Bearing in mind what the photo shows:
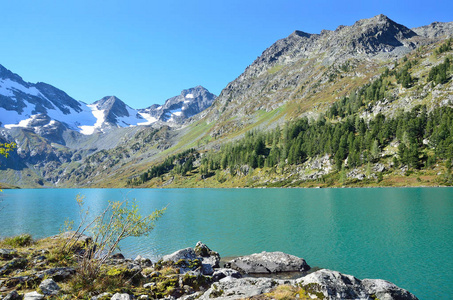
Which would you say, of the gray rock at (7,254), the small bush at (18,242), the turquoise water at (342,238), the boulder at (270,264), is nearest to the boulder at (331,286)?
the turquoise water at (342,238)

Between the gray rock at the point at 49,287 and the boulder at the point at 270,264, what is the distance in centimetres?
1709

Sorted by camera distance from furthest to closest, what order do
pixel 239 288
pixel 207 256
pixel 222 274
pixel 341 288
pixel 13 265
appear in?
pixel 207 256
pixel 222 274
pixel 13 265
pixel 239 288
pixel 341 288

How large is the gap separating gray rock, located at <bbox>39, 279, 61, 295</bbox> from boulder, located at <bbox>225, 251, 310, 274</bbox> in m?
17.1

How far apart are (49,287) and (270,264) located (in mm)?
19417

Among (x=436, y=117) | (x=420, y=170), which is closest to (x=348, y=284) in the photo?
(x=420, y=170)

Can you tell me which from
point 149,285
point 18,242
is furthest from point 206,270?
point 18,242

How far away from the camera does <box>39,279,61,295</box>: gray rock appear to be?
43.5 ft

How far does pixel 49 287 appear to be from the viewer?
44.6 feet

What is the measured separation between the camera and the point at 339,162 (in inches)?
6112

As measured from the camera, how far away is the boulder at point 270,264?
25.0 metres

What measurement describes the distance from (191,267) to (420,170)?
464 ft

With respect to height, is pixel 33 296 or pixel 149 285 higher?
pixel 33 296

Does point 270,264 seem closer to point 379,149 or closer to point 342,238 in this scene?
point 342,238

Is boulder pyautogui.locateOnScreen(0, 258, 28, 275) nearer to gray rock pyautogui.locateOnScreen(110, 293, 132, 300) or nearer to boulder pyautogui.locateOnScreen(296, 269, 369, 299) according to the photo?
gray rock pyautogui.locateOnScreen(110, 293, 132, 300)
